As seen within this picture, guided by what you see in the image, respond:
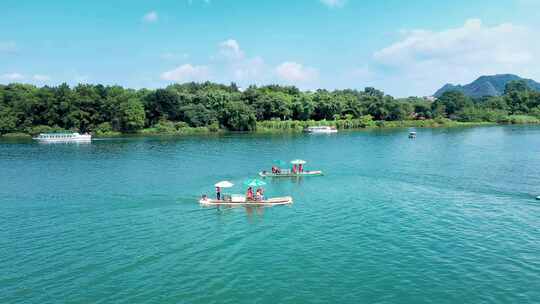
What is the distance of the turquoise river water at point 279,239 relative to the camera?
2348 centimetres

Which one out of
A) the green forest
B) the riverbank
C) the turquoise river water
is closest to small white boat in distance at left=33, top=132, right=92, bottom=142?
the riverbank

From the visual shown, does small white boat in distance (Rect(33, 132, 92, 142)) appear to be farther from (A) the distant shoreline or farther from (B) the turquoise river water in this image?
(B) the turquoise river water

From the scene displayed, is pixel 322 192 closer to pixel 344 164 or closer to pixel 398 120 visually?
pixel 344 164

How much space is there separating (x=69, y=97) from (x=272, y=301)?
15193cm

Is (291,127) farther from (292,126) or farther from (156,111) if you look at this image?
(156,111)

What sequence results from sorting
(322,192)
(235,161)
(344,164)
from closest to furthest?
(322,192)
(344,164)
(235,161)

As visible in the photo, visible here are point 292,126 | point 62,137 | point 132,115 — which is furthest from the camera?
point 292,126

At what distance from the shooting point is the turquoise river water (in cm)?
2348

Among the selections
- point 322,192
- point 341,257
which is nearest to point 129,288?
point 341,257

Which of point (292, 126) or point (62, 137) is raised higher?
point (292, 126)

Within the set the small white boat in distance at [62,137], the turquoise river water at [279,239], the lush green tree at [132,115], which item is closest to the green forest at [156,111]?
the lush green tree at [132,115]

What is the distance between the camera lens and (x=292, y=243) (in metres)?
30.8

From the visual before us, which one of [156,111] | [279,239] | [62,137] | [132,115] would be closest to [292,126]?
[156,111]

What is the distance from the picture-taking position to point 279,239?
3181 cm
